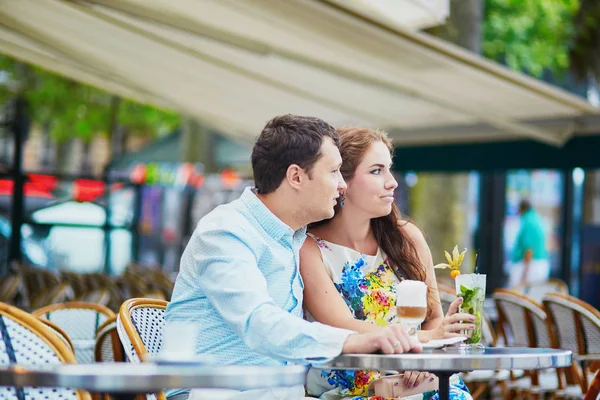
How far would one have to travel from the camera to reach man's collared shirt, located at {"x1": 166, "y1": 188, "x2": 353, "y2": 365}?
2455 mm

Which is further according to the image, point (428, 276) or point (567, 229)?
point (567, 229)

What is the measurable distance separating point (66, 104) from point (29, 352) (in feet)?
49.2

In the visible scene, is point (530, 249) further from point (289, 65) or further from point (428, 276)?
point (428, 276)

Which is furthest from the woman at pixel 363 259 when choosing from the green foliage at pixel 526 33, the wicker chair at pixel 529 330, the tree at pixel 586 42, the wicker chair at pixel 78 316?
the green foliage at pixel 526 33

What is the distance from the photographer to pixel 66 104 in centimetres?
1684

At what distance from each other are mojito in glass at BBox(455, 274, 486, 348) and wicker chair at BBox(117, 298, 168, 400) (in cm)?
86

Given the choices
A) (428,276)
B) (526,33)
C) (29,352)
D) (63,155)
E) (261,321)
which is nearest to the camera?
(29,352)

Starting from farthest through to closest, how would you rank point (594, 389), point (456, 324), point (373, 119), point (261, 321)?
point (373, 119) < point (594, 389) < point (456, 324) < point (261, 321)

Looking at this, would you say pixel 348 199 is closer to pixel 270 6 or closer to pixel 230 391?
pixel 230 391

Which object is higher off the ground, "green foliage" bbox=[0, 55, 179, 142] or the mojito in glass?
"green foliage" bbox=[0, 55, 179, 142]

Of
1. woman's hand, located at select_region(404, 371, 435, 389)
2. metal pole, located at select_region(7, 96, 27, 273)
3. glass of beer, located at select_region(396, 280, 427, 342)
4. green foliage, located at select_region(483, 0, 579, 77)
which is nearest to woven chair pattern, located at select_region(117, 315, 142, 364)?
glass of beer, located at select_region(396, 280, 427, 342)

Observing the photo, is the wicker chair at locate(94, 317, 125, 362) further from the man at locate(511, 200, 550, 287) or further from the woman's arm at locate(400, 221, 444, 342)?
the man at locate(511, 200, 550, 287)

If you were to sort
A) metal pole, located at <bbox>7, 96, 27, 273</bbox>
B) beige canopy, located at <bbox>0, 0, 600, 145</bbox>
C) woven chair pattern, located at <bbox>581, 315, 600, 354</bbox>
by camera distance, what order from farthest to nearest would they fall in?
metal pole, located at <bbox>7, 96, 27, 273</bbox> < beige canopy, located at <bbox>0, 0, 600, 145</bbox> < woven chair pattern, located at <bbox>581, 315, 600, 354</bbox>

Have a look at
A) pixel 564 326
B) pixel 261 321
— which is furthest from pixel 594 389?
pixel 564 326
